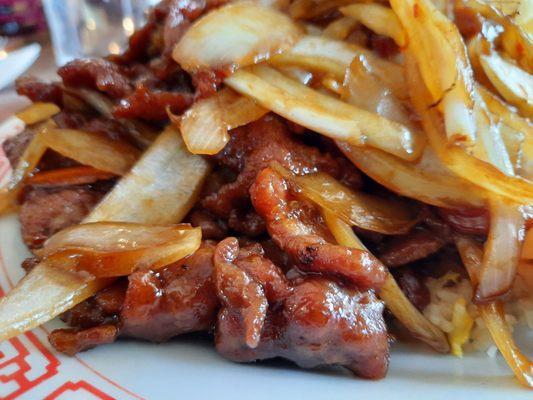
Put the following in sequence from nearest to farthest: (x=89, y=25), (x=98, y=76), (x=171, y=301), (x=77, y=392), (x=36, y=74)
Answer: (x=77, y=392) < (x=171, y=301) < (x=98, y=76) < (x=36, y=74) < (x=89, y=25)

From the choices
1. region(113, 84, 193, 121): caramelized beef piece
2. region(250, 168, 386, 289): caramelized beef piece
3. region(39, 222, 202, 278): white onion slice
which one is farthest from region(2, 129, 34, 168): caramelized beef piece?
region(250, 168, 386, 289): caramelized beef piece

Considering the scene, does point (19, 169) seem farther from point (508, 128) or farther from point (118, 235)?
point (508, 128)

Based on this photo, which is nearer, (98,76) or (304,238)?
(304,238)

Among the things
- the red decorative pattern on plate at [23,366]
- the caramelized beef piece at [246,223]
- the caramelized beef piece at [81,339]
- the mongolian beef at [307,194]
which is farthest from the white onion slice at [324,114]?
the red decorative pattern on plate at [23,366]

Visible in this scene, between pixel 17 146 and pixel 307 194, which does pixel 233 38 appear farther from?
pixel 17 146

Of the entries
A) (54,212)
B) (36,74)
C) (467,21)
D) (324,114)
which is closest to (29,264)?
(54,212)

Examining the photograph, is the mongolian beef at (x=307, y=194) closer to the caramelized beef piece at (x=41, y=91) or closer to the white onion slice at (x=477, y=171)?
the white onion slice at (x=477, y=171)

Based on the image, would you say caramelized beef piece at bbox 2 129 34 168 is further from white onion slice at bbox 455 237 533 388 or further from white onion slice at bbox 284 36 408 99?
white onion slice at bbox 455 237 533 388
